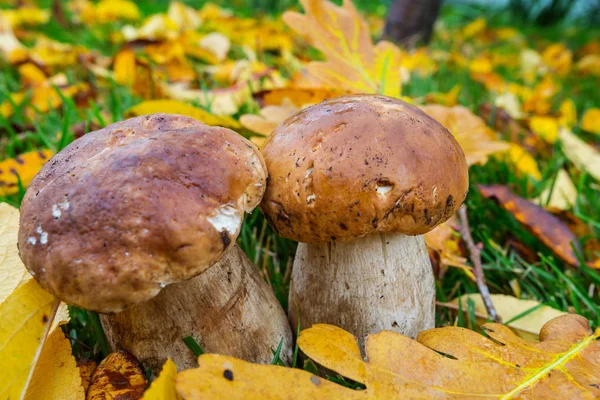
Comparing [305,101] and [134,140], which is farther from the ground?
[134,140]

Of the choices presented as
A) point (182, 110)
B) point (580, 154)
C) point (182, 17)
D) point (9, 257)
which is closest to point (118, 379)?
point (9, 257)

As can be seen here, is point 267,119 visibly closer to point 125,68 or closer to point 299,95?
point 299,95

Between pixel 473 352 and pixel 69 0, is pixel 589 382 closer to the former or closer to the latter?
pixel 473 352

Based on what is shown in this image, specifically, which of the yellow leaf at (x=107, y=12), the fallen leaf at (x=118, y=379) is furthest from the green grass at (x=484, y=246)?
the yellow leaf at (x=107, y=12)

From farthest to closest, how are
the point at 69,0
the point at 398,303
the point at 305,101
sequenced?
1. the point at 69,0
2. the point at 305,101
3. the point at 398,303

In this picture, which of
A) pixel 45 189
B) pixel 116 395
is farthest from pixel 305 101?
pixel 116 395

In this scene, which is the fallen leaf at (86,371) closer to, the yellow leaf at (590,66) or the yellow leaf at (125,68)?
the yellow leaf at (125,68)

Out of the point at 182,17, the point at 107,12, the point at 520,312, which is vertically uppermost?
the point at 520,312
